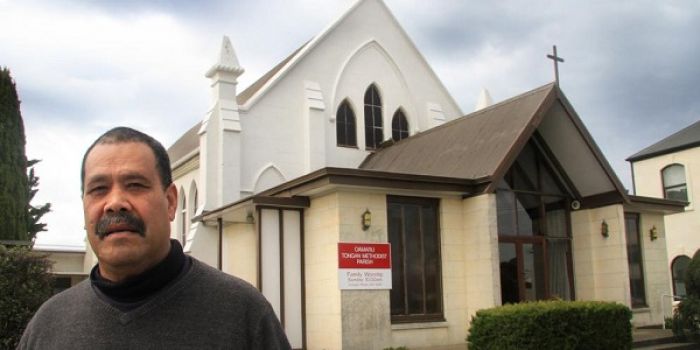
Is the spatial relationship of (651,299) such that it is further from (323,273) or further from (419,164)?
(323,273)

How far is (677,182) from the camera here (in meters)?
29.5

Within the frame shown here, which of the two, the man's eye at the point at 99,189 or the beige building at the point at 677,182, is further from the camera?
the beige building at the point at 677,182

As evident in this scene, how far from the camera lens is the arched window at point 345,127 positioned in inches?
928

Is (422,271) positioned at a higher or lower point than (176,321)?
higher

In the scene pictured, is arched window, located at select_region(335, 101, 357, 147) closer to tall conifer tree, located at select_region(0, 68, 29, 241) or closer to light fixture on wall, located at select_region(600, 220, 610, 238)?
light fixture on wall, located at select_region(600, 220, 610, 238)

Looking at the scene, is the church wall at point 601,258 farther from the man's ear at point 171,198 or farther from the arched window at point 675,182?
the man's ear at point 171,198

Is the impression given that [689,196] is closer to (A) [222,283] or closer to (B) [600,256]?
(B) [600,256]

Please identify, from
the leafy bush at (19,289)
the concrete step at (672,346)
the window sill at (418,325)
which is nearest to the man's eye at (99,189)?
the leafy bush at (19,289)

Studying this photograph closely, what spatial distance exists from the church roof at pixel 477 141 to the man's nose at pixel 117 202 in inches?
507

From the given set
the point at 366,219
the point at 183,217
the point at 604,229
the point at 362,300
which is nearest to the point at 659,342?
the point at 604,229

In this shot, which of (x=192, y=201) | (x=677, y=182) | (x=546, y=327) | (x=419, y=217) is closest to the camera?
(x=546, y=327)

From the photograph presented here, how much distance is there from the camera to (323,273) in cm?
1405

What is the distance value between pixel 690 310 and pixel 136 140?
14606 mm

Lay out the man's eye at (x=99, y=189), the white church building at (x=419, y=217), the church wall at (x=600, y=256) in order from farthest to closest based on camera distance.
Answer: the church wall at (x=600, y=256), the white church building at (x=419, y=217), the man's eye at (x=99, y=189)
